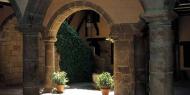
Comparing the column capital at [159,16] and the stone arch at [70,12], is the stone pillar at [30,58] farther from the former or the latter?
the stone arch at [70,12]

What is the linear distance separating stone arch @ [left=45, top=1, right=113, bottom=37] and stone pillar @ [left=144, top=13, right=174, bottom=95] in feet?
13.4

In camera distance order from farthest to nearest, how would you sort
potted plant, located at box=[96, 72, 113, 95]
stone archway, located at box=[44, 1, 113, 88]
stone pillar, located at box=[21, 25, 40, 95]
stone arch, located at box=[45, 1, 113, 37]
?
potted plant, located at box=[96, 72, 113, 95], stone archway, located at box=[44, 1, 113, 88], stone arch, located at box=[45, 1, 113, 37], stone pillar, located at box=[21, 25, 40, 95]

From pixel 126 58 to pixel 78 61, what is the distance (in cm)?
524

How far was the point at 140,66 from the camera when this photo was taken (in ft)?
25.9

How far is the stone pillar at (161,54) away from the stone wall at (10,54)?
26.7 ft

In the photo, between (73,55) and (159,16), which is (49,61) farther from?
(159,16)

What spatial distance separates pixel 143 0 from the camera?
169 inches

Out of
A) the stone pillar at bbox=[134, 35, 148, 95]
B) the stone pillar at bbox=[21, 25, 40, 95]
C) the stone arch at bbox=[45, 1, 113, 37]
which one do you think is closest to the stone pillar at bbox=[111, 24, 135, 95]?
the stone pillar at bbox=[134, 35, 148, 95]

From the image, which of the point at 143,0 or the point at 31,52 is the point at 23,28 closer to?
the point at 31,52

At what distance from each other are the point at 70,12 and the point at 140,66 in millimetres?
2711

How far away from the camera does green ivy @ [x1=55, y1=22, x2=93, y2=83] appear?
39.8 ft

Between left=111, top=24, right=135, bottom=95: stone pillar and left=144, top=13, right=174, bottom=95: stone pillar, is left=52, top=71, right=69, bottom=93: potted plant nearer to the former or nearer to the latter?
left=111, top=24, right=135, bottom=95: stone pillar

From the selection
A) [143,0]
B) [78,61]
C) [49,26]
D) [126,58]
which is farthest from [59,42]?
[143,0]

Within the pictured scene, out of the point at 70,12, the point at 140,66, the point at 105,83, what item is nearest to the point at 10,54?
the point at 70,12
